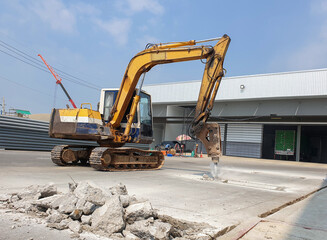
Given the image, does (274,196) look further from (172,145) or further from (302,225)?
(172,145)

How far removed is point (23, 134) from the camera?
66.0 ft

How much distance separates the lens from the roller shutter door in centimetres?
3309

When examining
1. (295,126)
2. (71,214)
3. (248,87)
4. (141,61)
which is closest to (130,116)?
(141,61)

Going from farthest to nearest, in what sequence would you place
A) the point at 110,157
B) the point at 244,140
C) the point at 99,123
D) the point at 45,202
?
the point at 244,140
the point at 99,123
the point at 110,157
the point at 45,202

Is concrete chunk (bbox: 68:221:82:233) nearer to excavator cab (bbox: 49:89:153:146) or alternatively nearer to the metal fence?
excavator cab (bbox: 49:89:153:146)

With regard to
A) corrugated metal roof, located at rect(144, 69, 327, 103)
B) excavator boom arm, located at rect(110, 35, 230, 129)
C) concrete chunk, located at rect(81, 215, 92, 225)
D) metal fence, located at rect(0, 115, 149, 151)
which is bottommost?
concrete chunk, located at rect(81, 215, 92, 225)

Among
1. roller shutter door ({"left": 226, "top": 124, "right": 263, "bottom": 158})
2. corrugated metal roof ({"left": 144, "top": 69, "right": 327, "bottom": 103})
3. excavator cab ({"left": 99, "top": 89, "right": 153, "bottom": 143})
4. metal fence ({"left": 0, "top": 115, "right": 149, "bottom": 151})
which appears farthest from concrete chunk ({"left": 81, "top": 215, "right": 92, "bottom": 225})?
roller shutter door ({"left": 226, "top": 124, "right": 263, "bottom": 158})

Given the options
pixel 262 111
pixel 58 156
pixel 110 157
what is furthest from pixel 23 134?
pixel 262 111

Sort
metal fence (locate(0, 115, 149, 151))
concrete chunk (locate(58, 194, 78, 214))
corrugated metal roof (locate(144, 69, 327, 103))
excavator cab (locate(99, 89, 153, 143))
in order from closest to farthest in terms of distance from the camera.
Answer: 1. concrete chunk (locate(58, 194, 78, 214))
2. excavator cab (locate(99, 89, 153, 143))
3. metal fence (locate(0, 115, 149, 151))
4. corrugated metal roof (locate(144, 69, 327, 103))

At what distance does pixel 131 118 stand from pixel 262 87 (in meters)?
22.2

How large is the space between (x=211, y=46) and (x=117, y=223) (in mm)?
8532

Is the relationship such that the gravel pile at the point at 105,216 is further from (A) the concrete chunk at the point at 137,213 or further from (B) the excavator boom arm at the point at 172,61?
(B) the excavator boom arm at the point at 172,61

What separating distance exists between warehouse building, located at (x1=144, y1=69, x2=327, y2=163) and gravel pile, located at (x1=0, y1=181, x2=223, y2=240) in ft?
75.5

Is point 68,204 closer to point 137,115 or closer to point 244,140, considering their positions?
point 137,115
